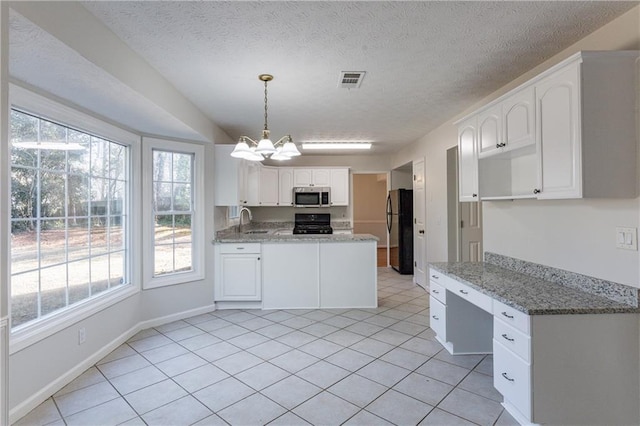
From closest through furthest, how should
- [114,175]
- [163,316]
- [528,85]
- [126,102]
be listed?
[528,85] < [126,102] < [114,175] < [163,316]

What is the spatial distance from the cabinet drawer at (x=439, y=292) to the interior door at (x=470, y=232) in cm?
156

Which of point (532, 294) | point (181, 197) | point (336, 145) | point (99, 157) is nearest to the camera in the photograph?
point (532, 294)

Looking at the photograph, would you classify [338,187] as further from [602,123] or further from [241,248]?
[602,123]

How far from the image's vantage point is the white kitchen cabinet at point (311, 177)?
649cm

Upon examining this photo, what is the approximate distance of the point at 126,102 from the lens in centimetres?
254

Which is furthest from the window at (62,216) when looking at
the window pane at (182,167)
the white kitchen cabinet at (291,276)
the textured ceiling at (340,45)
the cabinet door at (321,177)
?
the cabinet door at (321,177)

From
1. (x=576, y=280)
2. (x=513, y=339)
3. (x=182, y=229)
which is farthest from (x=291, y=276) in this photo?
Result: (x=576, y=280)

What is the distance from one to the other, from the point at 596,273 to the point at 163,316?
4.08m

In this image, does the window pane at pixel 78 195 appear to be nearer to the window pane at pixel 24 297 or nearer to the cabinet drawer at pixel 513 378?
the window pane at pixel 24 297

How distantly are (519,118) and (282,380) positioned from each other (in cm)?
264

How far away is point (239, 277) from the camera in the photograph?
4.19 meters

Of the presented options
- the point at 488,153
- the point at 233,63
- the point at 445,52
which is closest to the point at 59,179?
the point at 233,63

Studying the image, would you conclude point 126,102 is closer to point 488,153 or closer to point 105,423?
point 105,423

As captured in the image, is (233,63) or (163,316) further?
(163,316)
